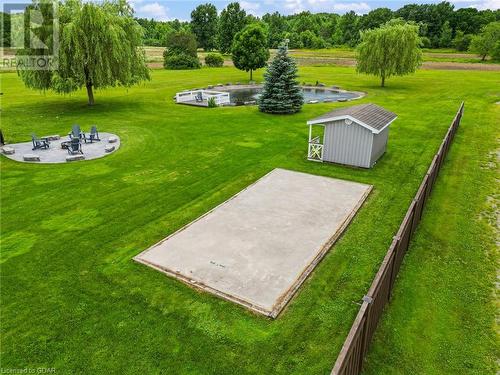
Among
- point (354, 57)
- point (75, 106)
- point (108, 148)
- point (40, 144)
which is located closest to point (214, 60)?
point (354, 57)

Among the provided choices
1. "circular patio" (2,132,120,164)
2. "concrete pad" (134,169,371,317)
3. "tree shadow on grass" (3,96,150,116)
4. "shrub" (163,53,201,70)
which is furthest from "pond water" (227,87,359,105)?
"shrub" (163,53,201,70)

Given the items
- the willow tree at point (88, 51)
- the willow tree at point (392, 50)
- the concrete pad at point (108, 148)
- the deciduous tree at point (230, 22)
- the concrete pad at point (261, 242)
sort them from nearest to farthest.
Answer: the concrete pad at point (261, 242) < the concrete pad at point (108, 148) < the willow tree at point (88, 51) < the willow tree at point (392, 50) < the deciduous tree at point (230, 22)

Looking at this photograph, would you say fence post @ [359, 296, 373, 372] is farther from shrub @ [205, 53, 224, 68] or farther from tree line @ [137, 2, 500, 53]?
tree line @ [137, 2, 500, 53]

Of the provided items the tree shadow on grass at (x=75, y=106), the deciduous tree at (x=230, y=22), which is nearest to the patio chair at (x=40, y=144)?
the tree shadow on grass at (x=75, y=106)

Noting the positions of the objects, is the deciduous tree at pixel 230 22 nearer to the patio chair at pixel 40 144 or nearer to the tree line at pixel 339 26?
the tree line at pixel 339 26

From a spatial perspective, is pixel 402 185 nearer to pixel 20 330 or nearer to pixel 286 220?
pixel 286 220

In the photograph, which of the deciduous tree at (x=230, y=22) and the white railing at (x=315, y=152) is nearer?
the white railing at (x=315, y=152)
